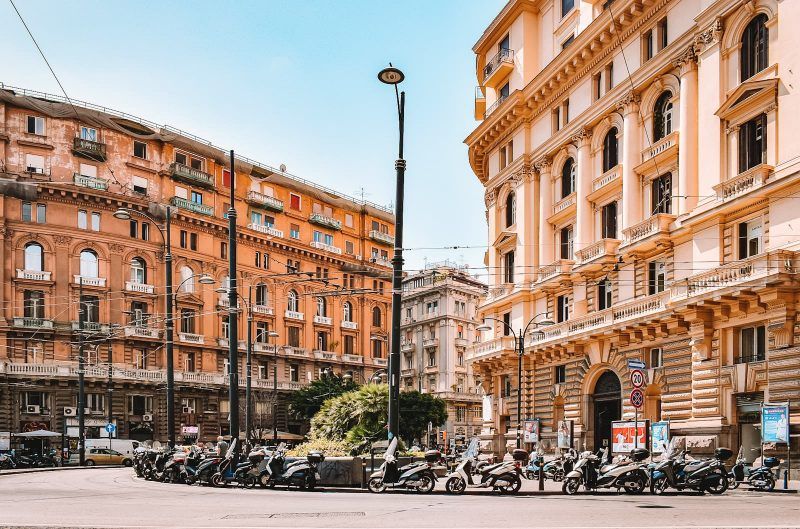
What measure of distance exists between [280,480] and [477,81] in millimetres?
32936

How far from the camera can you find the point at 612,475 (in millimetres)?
19203

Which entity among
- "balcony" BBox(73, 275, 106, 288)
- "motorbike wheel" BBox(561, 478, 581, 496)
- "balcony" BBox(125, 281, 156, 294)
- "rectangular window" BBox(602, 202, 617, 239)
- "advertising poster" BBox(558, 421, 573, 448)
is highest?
"rectangular window" BBox(602, 202, 617, 239)

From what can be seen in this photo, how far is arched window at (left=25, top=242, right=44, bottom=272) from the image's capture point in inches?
2174

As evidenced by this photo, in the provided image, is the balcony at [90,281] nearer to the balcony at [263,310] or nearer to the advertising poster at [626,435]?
the balcony at [263,310]

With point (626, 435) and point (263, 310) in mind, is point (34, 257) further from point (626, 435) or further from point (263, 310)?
point (626, 435)

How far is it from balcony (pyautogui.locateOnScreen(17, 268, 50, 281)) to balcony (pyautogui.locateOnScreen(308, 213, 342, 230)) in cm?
2377

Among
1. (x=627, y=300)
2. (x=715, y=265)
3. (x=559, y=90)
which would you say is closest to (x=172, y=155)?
(x=559, y=90)

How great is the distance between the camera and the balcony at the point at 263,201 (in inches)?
2660

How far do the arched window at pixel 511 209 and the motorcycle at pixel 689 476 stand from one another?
76.8 feet

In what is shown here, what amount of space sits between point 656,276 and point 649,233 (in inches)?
72.9

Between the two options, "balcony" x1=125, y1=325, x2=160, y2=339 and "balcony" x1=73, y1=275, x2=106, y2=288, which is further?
"balcony" x1=125, y1=325, x2=160, y2=339

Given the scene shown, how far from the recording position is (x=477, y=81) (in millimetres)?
48750

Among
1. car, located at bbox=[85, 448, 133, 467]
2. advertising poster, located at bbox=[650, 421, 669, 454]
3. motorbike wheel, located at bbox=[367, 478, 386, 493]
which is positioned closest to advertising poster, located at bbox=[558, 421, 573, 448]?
advertising poster, located at bbox=[650, 421, 669, 454]

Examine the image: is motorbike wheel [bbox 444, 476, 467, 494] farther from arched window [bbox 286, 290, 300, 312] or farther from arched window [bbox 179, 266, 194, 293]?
arched window [bbox 286, 290, 300, 312]
